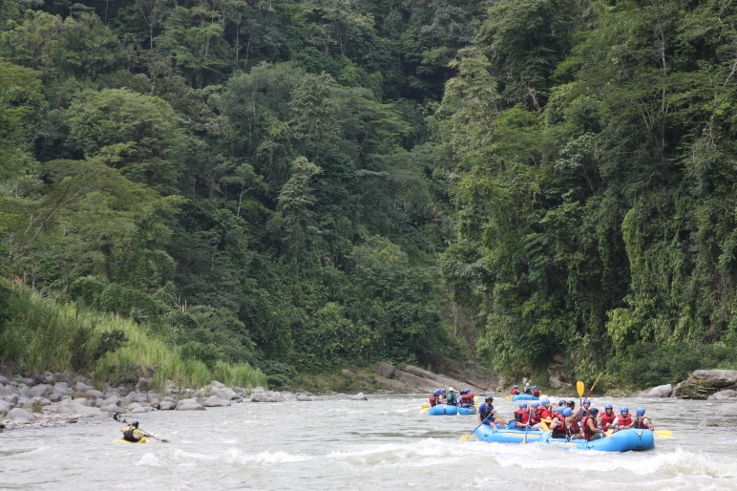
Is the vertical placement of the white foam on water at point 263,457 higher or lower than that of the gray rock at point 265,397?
higher

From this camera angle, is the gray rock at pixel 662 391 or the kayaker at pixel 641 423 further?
the gray rock at pixel 662 391

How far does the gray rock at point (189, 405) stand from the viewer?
27.9 m

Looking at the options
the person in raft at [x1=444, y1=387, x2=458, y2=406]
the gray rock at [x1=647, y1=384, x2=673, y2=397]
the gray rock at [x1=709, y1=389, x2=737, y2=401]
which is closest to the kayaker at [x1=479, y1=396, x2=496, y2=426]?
the person in raft at [x1=444, y1=387, x2=458, y2=406]

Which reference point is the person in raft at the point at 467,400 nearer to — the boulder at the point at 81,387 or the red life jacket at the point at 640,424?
the red life jacket at the point at 640,424

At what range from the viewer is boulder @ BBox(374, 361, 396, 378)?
56.7 m

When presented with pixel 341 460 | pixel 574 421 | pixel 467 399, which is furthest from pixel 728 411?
pixel 341 460

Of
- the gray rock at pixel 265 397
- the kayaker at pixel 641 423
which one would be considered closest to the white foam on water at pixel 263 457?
the kayaker at pixel 641 423

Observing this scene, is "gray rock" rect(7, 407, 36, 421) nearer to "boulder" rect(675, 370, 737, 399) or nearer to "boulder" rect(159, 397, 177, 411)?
"boulder" rect(159, 397, 177, 411)

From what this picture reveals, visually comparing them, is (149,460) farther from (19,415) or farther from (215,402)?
(215,402)

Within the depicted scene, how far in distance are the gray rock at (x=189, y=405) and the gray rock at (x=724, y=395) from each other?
1492cm

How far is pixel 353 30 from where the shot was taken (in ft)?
258

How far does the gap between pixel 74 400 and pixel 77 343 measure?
326cm

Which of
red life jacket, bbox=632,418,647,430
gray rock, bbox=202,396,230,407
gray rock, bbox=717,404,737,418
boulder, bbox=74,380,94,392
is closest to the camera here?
red life jacket, bbox=632,418,647,430

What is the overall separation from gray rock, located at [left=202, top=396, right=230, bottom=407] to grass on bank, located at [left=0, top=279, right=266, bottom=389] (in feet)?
5.28
